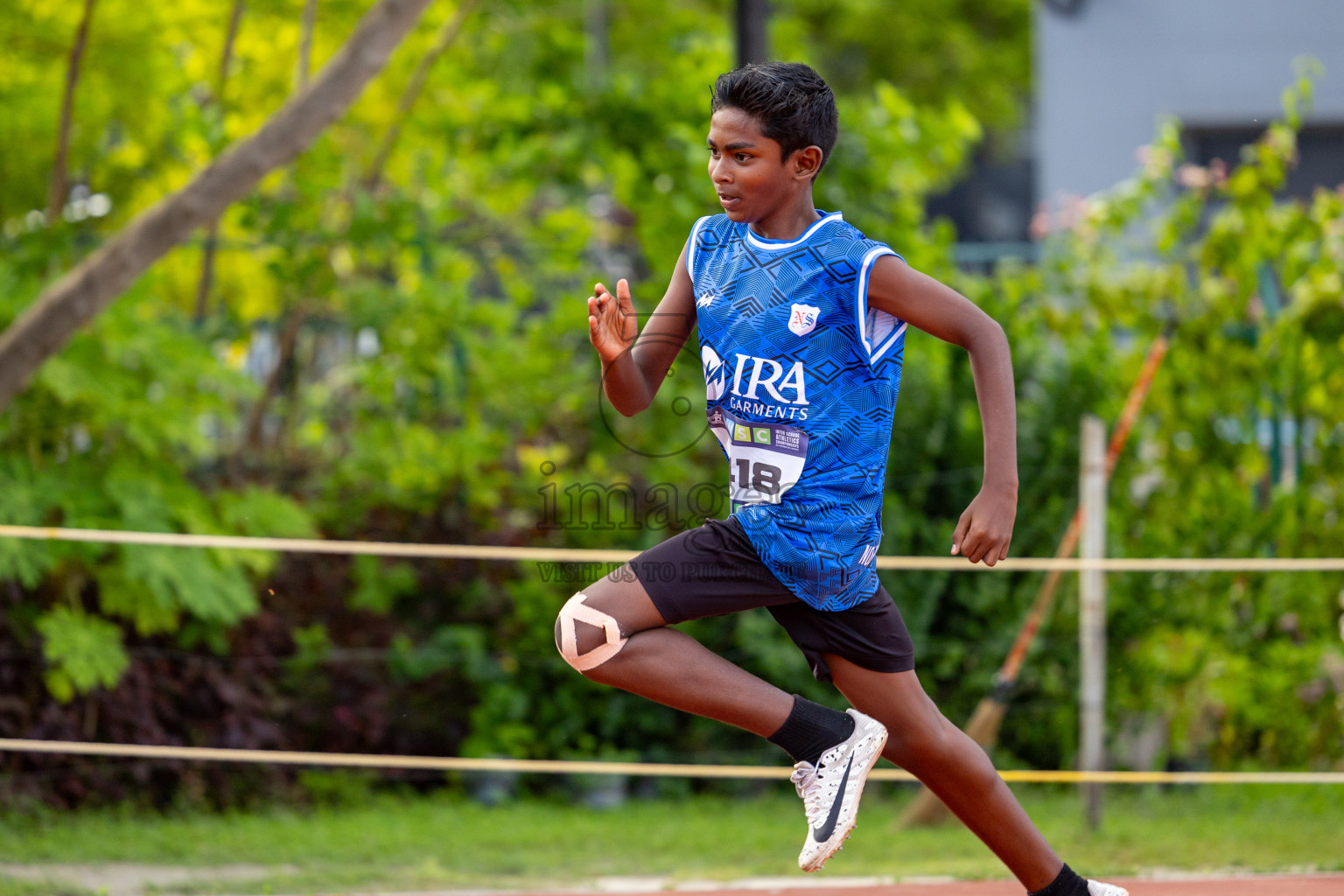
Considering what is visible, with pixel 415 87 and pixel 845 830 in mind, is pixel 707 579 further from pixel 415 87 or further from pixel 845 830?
pixel 415 87

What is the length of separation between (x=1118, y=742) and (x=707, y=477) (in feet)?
7.32

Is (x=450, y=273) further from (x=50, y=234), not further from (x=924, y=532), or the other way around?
(x=924, y=532)

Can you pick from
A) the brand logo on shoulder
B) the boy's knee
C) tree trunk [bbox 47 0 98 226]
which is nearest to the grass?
the boy's knee

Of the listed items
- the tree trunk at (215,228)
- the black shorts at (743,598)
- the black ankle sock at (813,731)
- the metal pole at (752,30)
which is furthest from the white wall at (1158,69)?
the black ankle sock at (813,731)

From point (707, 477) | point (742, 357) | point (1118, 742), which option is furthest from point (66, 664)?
point (1118, 742)

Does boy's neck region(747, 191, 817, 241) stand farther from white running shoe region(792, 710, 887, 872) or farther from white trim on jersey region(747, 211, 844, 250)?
white running shoe region(792, 710, 887, 872)

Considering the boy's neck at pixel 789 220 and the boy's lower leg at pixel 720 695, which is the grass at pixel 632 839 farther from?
the boy's neck at pixel 789 220

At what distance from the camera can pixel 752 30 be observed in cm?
620

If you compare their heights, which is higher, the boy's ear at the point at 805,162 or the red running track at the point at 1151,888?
the boy's ear at the point at 805,162

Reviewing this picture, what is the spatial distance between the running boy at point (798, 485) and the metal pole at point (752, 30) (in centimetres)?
343

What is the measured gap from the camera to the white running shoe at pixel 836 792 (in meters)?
2.87

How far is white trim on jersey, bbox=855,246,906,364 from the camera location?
9.23 ft

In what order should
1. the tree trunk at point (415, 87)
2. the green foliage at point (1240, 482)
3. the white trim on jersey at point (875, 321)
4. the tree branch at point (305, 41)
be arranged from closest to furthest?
the white trim on jersey at point (875, 321)
the green foliage at point (1240, 482)
the tree branch at point (305, 41)
the tree trunk at point (415, 87)

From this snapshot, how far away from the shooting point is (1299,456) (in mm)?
6258
